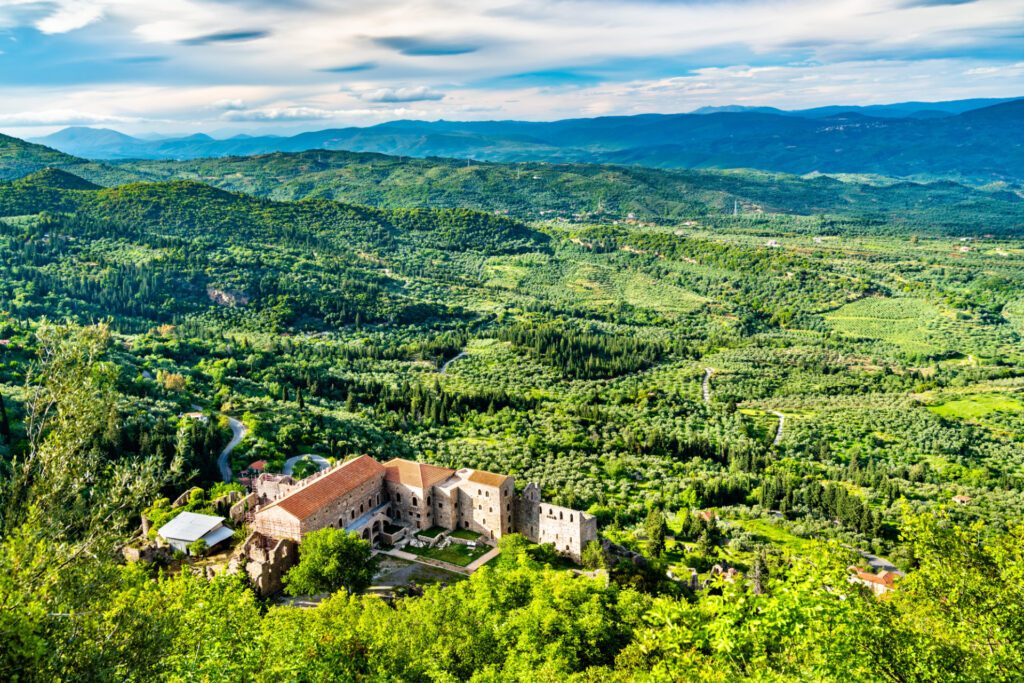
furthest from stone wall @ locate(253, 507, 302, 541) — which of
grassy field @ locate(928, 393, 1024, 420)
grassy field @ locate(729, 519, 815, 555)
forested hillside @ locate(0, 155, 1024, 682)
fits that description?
grassy field @ locate(928, 393, 1024, 420)

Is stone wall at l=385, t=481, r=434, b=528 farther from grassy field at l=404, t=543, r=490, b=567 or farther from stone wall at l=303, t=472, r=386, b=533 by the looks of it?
grassy field at l=404, t=543, r=490, b=567

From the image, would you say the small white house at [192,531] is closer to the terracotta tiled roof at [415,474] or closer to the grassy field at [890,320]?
the terracotta tiled roof at [415,474]

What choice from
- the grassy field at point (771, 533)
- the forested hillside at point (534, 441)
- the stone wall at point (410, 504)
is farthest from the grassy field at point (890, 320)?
the stone wall at point (410, 504)

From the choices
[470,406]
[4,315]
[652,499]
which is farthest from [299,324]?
[652,499]

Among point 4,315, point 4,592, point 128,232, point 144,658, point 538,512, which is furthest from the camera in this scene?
point 128,232

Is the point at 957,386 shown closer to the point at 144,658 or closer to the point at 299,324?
the point at 299,324

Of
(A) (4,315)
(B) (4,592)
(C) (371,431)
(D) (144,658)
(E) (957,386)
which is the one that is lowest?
(E) (957,386)
